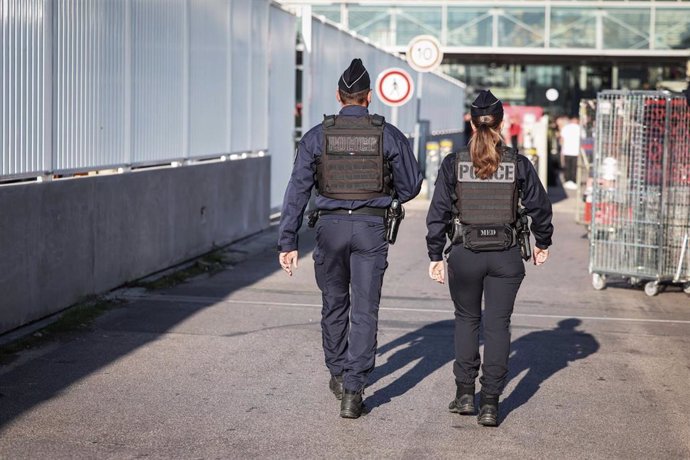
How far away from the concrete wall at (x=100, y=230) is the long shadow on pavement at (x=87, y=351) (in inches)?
16.8

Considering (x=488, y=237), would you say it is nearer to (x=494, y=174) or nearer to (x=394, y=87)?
(x=494, y=174)

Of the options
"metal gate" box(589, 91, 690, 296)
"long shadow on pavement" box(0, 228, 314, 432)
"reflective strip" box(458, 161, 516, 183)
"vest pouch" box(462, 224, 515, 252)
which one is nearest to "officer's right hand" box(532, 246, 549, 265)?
"vest pouch" box(462, 224, 515, 252)

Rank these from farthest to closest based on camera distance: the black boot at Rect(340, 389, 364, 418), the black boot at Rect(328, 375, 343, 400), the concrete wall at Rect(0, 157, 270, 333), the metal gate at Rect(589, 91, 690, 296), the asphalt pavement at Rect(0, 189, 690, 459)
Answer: the metal gate at Rect(589, 91, 690, 296) < the concrete wall at Rect(0, 157, 270, 333) < the black boot at Rect(328, 375, 343, 400) < the black boot at Rect(340, 389, 364, 418) < the asphalt pavement at Rect(0, 189, 690, 459)

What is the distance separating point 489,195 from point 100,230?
5.17 metres

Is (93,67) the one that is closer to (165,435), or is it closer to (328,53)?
(165,435)

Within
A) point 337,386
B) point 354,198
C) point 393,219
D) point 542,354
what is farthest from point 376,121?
point 542,354

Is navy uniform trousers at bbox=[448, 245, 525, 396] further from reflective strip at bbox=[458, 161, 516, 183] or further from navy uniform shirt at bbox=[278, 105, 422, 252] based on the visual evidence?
navy uniform shirt at bbox=[278, 105, 422, 252]

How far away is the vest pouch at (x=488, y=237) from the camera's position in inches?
276

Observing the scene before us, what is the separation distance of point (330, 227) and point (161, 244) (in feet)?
20.5

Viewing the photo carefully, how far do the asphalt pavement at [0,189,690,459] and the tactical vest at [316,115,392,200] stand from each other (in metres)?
1.23

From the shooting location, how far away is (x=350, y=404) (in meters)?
7.09

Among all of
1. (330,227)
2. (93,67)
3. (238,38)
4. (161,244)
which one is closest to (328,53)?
(238,38)

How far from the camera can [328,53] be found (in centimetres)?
2330

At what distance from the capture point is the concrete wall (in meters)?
9.52
